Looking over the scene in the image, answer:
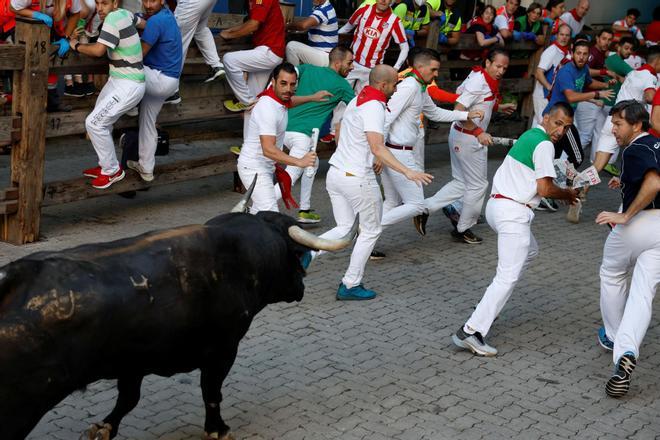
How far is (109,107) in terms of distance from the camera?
9.93 meters

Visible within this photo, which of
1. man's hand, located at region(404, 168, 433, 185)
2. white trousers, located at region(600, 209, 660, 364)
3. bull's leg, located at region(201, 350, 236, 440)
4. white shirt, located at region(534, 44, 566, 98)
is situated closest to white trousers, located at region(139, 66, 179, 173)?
man's hand, located at region(404, 168, 433, 185)

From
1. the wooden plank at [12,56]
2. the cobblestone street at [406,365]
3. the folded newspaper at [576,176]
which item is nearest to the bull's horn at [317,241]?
the cobblestone street at [406,365]

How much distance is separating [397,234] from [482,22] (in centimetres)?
542

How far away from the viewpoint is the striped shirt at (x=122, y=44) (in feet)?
31.7

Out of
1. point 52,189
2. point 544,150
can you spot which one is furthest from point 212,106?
point 544,150

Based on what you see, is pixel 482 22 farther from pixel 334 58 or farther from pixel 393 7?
pixel 334 58

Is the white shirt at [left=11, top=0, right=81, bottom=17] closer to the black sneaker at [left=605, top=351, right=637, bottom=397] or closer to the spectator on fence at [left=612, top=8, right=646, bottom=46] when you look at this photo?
the black sneaker at [left=605, top=351, right=637, bottom=397]

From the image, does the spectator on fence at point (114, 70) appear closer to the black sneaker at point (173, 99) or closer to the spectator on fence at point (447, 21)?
the black sneaker at point (173, 99)

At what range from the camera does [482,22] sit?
50.4 ft

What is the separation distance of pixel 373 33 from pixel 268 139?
4578 mm

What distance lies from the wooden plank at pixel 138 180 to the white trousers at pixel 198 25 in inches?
46.7

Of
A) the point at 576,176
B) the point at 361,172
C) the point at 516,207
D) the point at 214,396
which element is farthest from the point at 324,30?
the point at 214,396

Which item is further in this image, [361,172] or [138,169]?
[138,169]

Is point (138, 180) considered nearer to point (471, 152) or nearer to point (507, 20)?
point (471, 152)
